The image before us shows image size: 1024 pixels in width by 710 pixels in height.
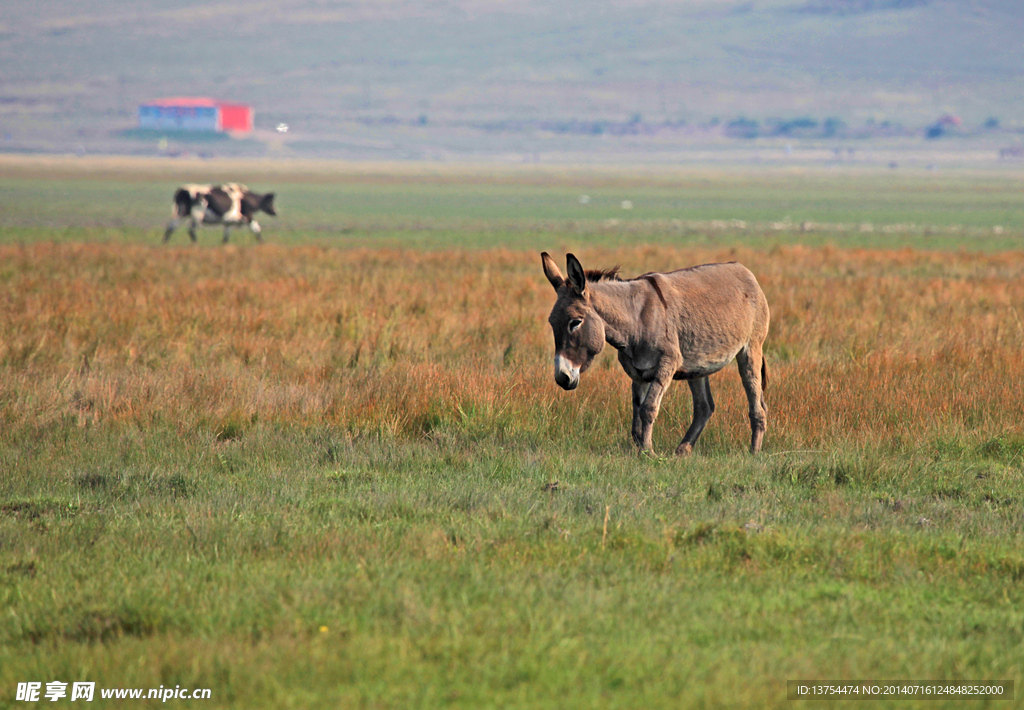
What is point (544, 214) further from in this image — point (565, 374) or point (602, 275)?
point (565, 374)

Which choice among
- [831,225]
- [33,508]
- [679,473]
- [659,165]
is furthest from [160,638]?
[659,165]

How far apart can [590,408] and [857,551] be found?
14.6ft

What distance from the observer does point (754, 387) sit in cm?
989

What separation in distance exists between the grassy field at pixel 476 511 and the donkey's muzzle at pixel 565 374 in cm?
72

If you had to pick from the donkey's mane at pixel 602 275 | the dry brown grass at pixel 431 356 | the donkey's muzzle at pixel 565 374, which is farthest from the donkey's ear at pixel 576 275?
the dry brown grass at pixel 431 356

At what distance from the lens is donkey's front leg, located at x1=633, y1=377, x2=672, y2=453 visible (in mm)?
9102

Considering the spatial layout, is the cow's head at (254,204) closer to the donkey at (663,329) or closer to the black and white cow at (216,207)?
the black and white cow at (216,207)

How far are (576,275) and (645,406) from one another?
1.27 meters

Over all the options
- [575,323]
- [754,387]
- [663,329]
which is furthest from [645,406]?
[754,387]

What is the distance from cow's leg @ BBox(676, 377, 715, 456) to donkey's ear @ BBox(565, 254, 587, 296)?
166 centimetres

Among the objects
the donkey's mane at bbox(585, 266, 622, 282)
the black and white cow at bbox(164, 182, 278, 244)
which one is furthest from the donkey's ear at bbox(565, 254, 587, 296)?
the black and white cow at bbox(164, 182, 278, 244)

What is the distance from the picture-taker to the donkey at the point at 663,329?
8.66 meters

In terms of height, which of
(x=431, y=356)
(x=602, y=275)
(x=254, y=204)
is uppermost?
(x=602, y=275)

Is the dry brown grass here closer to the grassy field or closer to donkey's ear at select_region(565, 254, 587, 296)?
the grassy field
